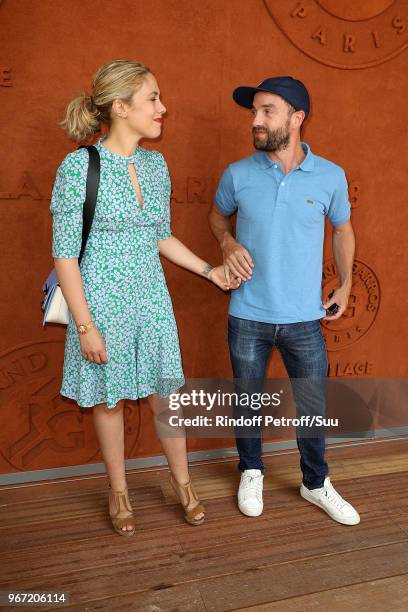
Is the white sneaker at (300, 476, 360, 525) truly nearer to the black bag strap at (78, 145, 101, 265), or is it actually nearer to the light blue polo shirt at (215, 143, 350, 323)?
the light blue polo shirt at (215, 143, 350, 323)

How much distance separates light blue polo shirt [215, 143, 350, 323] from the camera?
2.26m

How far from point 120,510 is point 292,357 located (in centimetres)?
96

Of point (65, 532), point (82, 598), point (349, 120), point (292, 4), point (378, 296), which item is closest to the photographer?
point (82, 598)

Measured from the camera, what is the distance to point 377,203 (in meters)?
2.94

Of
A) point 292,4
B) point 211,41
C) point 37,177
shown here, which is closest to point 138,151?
point 37,177

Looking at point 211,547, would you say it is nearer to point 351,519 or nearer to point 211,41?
point 351,519

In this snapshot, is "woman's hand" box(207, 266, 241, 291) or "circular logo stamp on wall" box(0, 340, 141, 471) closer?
"woman's hand" box(207, 266, 241, 291)

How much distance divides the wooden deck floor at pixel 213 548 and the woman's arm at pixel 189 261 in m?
1.02

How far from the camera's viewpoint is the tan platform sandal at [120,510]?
2346mm

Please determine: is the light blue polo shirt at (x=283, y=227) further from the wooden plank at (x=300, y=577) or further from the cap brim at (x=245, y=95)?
the wooden plank at (x=300, y=577)

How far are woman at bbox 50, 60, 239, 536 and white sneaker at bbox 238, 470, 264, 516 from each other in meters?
0.50

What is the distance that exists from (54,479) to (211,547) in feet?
2.95

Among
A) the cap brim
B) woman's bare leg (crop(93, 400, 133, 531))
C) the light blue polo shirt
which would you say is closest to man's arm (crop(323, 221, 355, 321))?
the light blue polo shirt

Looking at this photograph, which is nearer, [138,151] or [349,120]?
[138,151]
